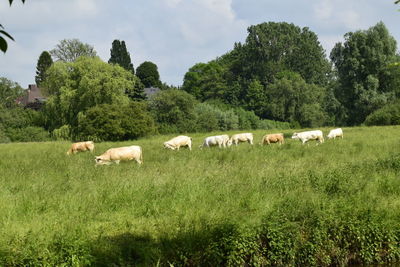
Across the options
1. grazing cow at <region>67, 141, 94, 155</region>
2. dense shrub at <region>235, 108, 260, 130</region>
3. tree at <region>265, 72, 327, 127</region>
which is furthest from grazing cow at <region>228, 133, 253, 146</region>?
tree at <region>265, 72, 327, 127</region>

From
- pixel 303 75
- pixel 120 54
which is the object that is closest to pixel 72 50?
pixel 120 54

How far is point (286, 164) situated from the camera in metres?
15.9

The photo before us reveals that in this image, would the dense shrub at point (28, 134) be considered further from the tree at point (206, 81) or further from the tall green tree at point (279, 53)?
the tall green tree at point (279, 53)

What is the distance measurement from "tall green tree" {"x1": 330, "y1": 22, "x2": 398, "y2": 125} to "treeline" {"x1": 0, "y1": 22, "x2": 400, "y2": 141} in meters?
0.11

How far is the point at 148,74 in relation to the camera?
314 feet

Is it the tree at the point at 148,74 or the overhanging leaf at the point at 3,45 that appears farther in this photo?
the tree at the point at 148,74

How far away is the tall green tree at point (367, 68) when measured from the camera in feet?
163

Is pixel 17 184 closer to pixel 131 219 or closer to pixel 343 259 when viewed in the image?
pixel 131 219

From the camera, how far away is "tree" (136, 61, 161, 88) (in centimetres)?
9544

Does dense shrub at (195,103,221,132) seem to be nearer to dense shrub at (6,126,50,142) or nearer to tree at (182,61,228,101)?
dense shrub at (6,126,50,142)

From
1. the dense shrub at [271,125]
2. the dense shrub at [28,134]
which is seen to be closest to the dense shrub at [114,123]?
the dense shrub at [28,134]

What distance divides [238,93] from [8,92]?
42.5 meters

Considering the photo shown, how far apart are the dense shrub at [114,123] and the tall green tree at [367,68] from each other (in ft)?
78.4

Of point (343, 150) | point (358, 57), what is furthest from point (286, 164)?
point (358, 57)
